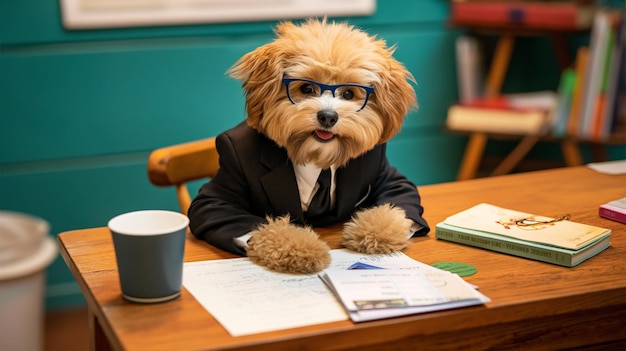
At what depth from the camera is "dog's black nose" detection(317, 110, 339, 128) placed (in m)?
1.10

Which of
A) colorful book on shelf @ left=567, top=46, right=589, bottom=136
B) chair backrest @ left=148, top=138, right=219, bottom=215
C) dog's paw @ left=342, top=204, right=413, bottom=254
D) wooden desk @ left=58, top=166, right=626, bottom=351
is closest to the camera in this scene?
wooden desk @ left=58, top=166, right=626, bottom=351

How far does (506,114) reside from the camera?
2.85m

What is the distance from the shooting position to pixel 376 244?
1169mm

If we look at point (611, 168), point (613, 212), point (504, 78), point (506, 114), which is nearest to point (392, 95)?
point (613, 212)

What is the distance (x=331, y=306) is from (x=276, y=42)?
44cm

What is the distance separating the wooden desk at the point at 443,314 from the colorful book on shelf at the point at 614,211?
16mm

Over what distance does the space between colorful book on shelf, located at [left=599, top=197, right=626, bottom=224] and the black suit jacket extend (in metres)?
0.37

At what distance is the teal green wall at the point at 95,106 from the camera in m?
2.49

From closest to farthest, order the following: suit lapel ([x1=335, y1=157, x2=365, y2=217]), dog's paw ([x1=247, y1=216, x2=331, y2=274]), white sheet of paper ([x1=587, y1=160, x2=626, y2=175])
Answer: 1. dog's paw ([x1=247, y1=216, x2=331, y2=274])
2. suit lapel ([x1=335, y1=157, x2=365, y2=217])
3. white sheet of paper ([x1=587, y1=160, x2=626, y2=175])

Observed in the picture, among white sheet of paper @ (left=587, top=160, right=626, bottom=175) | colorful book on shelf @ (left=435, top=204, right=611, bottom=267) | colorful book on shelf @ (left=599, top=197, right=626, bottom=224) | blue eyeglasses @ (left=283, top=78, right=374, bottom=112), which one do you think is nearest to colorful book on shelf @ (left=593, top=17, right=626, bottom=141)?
white sheet of paper @ (left=587, top=160, right=626, bottom=175)

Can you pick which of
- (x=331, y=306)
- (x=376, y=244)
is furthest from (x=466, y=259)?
(x=331, y=306)

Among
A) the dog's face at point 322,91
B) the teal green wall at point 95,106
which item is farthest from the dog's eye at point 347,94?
the teal green wall at point 95,106

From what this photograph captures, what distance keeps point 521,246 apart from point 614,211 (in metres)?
0.32

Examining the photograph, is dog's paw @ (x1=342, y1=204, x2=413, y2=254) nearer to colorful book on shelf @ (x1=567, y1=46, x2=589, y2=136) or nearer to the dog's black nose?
the dog's black nose
